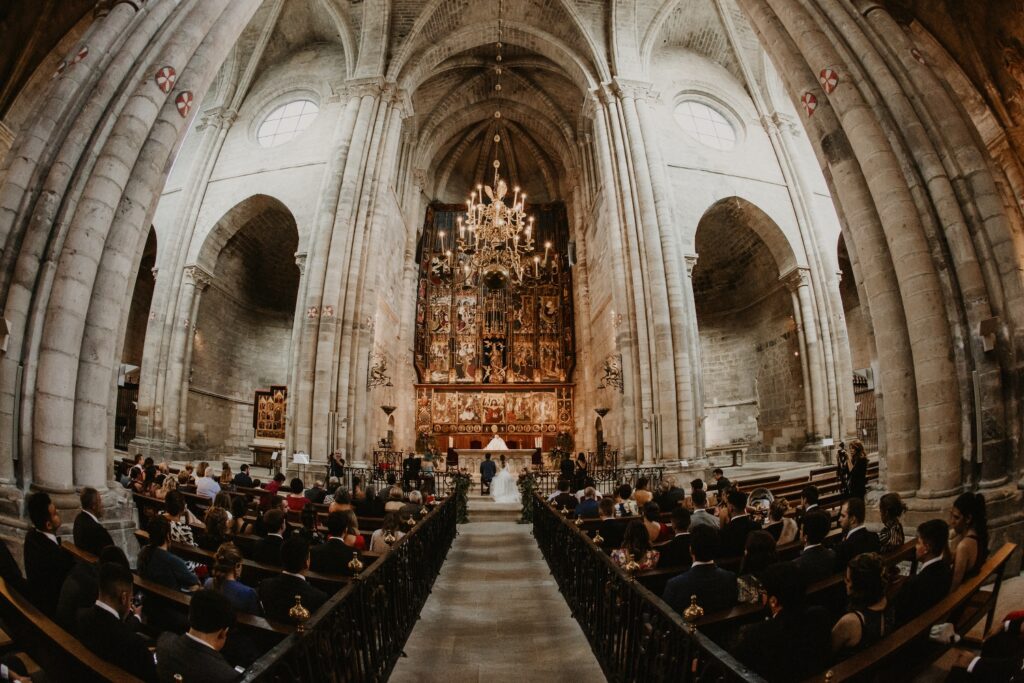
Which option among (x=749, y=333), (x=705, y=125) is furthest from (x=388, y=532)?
(x=705, y=125)

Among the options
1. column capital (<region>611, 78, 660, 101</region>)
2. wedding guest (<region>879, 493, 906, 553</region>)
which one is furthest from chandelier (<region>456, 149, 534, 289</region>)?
wedding guest (<region>879, 493, 906, 553</region>)

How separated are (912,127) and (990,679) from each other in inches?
267

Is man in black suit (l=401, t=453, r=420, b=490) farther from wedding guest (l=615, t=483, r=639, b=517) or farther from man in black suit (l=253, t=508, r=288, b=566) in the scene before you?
man in black suit (l=253, t=508, r=288, b=566)

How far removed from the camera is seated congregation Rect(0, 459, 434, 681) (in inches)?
79.1

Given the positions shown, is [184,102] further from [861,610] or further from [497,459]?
[497,459]

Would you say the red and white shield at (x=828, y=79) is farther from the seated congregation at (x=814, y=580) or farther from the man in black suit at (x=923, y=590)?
the man in black suit at (x=923, y=590)

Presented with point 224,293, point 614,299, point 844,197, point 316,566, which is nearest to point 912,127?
point 844,197

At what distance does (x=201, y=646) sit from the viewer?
1935mm

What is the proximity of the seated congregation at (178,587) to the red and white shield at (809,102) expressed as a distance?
308 inches

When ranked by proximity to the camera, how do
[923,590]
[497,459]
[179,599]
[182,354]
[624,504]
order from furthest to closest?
[497,459] → [182,354] → [624,504] → [179,599] → [923,590]

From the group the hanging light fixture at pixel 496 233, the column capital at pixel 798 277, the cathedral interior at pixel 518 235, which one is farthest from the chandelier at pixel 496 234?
the column capital at pixel 798 277

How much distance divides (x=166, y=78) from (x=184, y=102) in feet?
1.07

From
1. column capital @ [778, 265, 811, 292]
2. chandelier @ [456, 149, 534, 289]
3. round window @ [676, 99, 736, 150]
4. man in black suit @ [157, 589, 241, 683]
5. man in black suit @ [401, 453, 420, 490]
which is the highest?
round window @ [676, 99, 736, 150]

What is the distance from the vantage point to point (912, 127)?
636 cm
